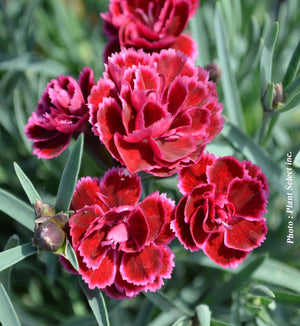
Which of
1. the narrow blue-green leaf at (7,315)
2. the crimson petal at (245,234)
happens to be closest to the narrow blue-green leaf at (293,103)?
the crimson petal at (245,234)

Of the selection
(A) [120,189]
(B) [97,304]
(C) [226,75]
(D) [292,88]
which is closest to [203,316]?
(B) [97,304]

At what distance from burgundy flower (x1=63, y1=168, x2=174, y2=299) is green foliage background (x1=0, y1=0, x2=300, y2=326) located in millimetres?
69

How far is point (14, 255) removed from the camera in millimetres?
794

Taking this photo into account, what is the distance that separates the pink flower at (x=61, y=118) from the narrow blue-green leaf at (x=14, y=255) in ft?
0.59

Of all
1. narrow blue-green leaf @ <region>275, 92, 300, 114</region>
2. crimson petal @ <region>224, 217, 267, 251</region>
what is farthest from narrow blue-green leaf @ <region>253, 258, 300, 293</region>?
narrow blue-green leaf @ <region>275, 92, 300, 114</region>

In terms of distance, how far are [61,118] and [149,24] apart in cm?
36

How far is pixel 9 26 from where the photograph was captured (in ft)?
4.75

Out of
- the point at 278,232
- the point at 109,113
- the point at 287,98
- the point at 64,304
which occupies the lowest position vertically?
the point at 64,304

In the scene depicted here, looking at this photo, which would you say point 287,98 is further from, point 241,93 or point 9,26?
point 9,26

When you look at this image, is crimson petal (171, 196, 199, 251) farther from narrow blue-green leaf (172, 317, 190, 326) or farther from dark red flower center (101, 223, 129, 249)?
narrow blue-green leaf (172, 317, 190, 326)

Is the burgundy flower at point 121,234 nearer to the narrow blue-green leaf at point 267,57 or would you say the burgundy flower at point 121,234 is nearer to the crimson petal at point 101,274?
the crimson petal at point 101,274

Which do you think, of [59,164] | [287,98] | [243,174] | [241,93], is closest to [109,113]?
[243,174]

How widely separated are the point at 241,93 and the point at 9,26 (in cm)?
93

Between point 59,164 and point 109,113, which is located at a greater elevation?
point 109,113
